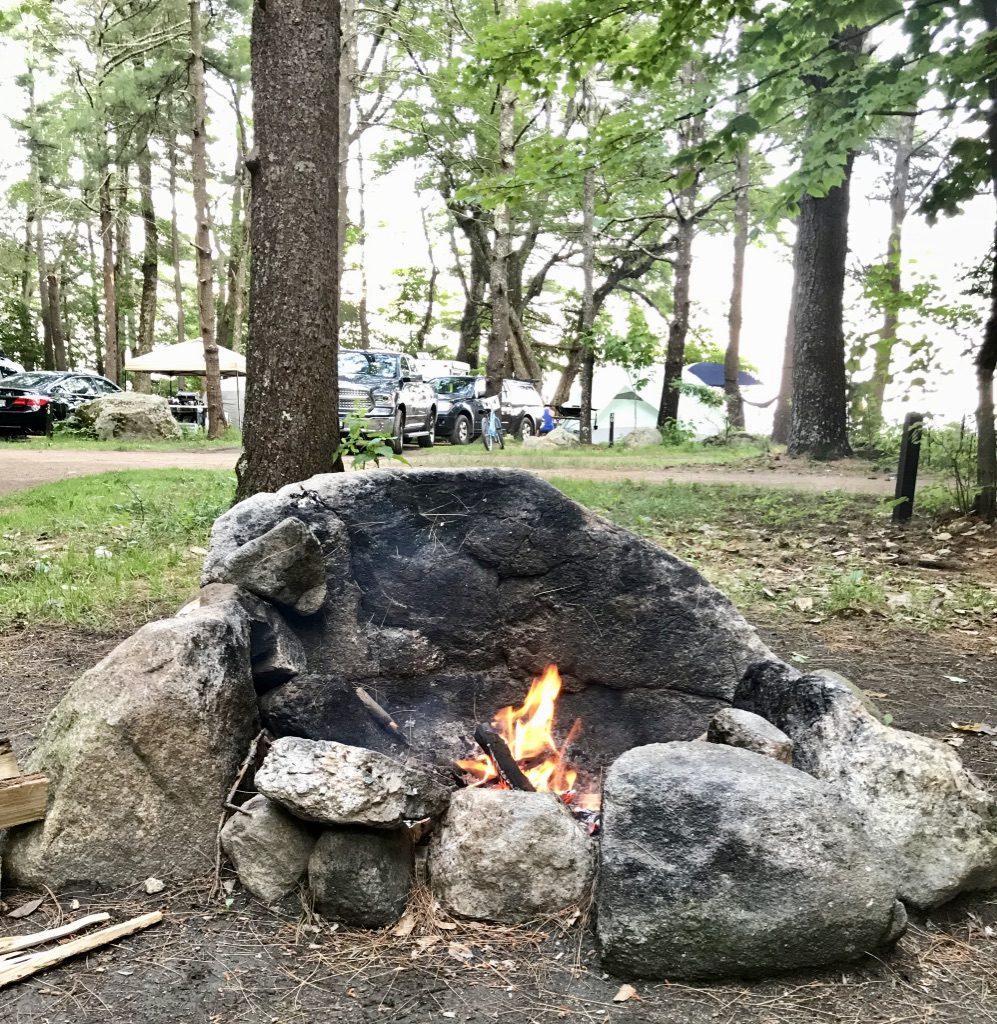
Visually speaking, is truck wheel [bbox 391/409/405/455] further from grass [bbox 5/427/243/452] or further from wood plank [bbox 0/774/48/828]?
wood plank [bbox 0/774/48/828]

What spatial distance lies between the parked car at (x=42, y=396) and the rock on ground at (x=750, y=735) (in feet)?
64.9

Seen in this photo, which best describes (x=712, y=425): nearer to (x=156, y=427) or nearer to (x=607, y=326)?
(x=607, y=326)

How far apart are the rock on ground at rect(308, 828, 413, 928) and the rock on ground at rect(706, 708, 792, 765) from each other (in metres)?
1.05

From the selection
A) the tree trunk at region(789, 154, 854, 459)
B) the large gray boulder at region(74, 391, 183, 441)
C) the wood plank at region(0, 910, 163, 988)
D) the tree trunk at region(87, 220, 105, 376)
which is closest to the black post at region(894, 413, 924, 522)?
the tree trunk at region(789, 154, 854, 459)

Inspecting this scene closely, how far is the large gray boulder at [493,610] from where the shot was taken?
10.4 feet

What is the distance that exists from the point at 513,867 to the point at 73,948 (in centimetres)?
114

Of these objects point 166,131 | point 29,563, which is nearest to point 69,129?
point 166,131

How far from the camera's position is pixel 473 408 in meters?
20.8

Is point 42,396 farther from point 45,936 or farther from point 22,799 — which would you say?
point 45,936

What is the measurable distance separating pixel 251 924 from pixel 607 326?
69.0 feet

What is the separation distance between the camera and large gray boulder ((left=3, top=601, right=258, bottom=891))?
8.15 ft

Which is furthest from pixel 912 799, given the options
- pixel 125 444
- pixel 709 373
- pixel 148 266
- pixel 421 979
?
pixel 709 373

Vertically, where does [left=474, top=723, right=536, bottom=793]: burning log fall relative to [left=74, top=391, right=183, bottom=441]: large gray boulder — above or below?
below

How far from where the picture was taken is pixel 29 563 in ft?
20.1
